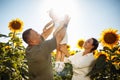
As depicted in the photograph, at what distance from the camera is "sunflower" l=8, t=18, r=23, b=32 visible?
32.9ft

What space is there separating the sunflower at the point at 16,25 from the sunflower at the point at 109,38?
3288 mm

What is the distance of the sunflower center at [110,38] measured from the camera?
7.34 meters

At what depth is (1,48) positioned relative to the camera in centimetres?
628

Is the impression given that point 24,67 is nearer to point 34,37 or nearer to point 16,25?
point 34,37

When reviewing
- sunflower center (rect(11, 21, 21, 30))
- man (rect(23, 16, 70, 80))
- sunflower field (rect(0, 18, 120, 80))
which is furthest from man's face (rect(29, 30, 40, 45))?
sunflower center (rect(11, 21, 21, 30))

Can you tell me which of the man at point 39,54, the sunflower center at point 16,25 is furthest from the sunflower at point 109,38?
the sunflower center at point 16,25

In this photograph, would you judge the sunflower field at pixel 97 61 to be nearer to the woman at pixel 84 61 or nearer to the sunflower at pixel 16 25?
the woman at pixel 84 61

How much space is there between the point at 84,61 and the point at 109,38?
2.77 meters

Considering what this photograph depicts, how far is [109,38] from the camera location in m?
Answer: 7.78

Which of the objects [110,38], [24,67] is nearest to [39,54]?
[24,67]

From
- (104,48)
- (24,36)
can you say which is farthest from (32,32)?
(104,48)

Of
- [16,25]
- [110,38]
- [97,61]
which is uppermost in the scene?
[16,25]

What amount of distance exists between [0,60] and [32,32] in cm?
177

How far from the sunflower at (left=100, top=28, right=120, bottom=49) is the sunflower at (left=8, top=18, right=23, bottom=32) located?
3288 millimetres
